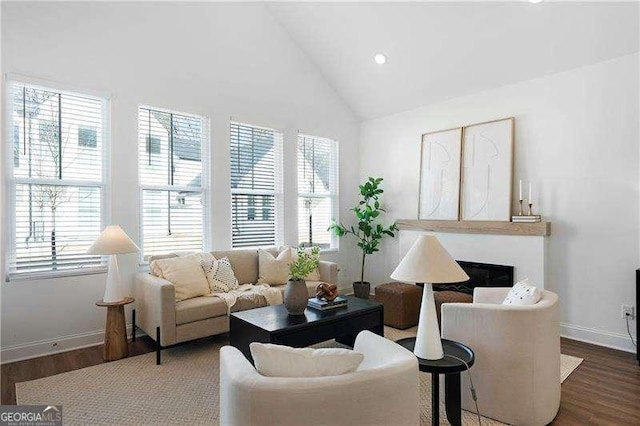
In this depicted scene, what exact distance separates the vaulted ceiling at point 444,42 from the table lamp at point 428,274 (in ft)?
9.67

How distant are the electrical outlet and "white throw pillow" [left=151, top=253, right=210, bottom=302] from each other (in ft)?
12.9

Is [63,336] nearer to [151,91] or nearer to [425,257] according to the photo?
[151,91]

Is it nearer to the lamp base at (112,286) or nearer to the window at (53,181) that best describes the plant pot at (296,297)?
the lamp base at (112,286)

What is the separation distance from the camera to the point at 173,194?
170 inches

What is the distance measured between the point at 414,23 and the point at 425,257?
326 centimetres

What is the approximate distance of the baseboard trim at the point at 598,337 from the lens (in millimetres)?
3578

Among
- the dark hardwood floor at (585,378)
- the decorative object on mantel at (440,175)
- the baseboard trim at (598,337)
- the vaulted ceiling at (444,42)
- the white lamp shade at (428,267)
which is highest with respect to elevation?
the vaulted ceiling at (444,42)

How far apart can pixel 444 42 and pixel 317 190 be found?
2.58 metres

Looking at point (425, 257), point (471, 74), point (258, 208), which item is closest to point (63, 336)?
point (258, 208)

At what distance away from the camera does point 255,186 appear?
5.01 m

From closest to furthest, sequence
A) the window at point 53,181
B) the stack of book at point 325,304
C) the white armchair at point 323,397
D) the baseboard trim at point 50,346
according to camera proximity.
A: the white armchair at point 323,397
the stack of book at point 325,304
the baseboard trim at point 50,346
the window at point 53,181

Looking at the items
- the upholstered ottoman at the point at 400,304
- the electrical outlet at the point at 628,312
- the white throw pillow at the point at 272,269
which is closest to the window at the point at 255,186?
the white throw pillow at the point at 272,269

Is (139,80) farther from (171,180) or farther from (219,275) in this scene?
(219,275)

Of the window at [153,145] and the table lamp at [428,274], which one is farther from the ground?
the window at [153,145]
